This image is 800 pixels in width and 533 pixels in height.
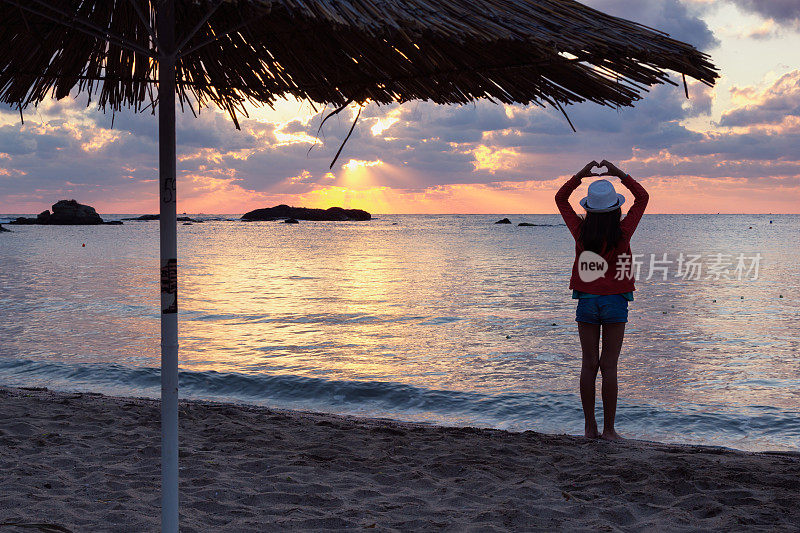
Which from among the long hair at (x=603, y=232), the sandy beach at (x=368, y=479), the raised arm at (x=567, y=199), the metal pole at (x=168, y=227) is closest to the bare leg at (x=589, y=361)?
the sandy beach at (x=368, y=479)

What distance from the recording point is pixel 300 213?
13750cm

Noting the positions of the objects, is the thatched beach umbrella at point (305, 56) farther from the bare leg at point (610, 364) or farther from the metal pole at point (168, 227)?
the bare leg at point (610, 364)

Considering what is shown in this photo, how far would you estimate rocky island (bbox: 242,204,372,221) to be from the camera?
440 ft

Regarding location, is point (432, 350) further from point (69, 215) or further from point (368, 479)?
point (69, 215)

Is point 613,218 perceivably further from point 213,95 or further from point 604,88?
point 213,95

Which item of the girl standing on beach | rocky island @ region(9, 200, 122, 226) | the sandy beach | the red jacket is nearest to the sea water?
the sandy beach

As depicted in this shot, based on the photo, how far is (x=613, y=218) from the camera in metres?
4.73

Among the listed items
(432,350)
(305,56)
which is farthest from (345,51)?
(432,350)

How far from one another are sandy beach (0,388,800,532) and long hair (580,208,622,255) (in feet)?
5.32

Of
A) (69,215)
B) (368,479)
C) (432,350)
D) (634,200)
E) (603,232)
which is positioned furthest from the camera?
(69,215)

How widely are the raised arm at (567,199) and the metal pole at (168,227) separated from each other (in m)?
3.25

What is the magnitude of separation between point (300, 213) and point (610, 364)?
443 feet

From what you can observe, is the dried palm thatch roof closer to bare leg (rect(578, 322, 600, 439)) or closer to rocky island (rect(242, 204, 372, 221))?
bare leg (rect(578, 322, 600, 439))

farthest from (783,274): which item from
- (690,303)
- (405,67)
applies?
(405,67)
